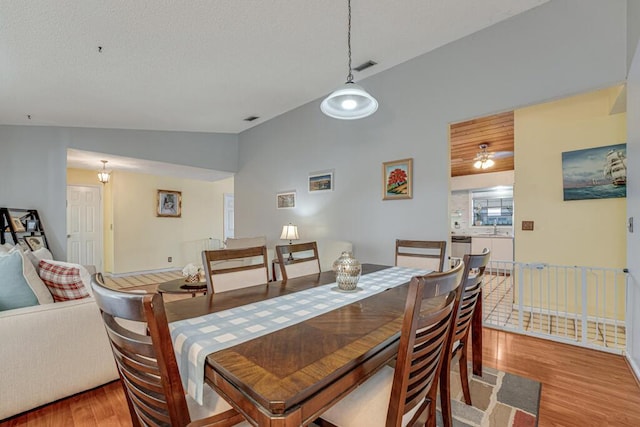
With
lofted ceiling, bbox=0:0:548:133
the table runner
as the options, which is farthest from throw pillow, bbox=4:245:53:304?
lofted ceiling, bbox=0:0:548:133

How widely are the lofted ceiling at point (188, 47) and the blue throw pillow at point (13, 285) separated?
1.60 metres

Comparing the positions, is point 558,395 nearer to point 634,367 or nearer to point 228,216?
point 634,367

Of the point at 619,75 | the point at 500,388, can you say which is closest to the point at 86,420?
the point at 500,388

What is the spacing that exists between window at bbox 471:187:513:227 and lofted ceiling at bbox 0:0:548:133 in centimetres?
476

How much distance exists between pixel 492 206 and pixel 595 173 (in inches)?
151

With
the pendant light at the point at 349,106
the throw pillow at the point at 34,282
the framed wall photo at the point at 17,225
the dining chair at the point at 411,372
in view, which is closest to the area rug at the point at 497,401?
the dining chair at the point at 411,372

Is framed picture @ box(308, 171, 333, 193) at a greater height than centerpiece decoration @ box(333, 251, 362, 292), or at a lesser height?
greater

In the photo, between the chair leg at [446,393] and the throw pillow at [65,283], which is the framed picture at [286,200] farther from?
the chair leg at [446,393]

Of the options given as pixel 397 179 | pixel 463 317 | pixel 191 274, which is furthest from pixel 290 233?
pixel 463 317

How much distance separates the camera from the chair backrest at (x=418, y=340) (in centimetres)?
88

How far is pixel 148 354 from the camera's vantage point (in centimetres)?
82

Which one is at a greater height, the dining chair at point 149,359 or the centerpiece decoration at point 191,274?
the dining chair at point 149,359

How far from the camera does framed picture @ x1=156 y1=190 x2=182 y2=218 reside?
Result: 6.45 metres

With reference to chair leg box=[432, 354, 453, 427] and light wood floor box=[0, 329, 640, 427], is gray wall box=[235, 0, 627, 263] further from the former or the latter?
chair leg box=[432, 354, 453, 427]
